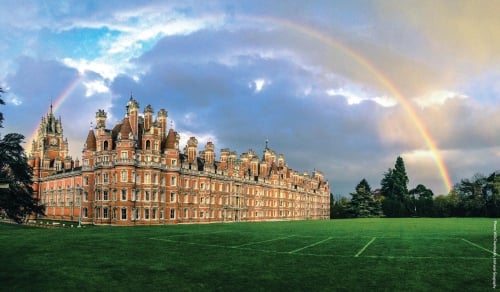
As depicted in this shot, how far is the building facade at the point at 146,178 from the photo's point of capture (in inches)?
3167

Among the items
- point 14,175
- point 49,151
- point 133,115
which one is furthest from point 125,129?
point 49,151

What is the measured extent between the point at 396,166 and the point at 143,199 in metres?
116

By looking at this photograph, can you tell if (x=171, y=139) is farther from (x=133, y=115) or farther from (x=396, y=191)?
(x=396, y=191)

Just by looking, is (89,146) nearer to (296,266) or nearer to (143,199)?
(143,199)

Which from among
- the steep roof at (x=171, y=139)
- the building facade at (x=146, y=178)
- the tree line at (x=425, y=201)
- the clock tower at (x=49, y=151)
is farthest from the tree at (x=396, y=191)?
the clock tower at (x=49, y=151)

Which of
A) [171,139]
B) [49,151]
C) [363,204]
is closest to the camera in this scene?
[171,139]

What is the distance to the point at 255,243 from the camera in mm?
39031

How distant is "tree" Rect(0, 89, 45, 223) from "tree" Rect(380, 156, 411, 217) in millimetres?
128664

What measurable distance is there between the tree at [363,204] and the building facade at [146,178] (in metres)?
28.9

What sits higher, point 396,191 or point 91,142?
point 91,142

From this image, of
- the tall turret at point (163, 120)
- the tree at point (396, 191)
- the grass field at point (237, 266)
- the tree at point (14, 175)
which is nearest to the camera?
the grass field at point (237, 266)

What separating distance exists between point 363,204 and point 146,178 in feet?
289

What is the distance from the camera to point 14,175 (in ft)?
160

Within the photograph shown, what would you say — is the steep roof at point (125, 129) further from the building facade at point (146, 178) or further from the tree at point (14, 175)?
the tree at point (14, 175)
